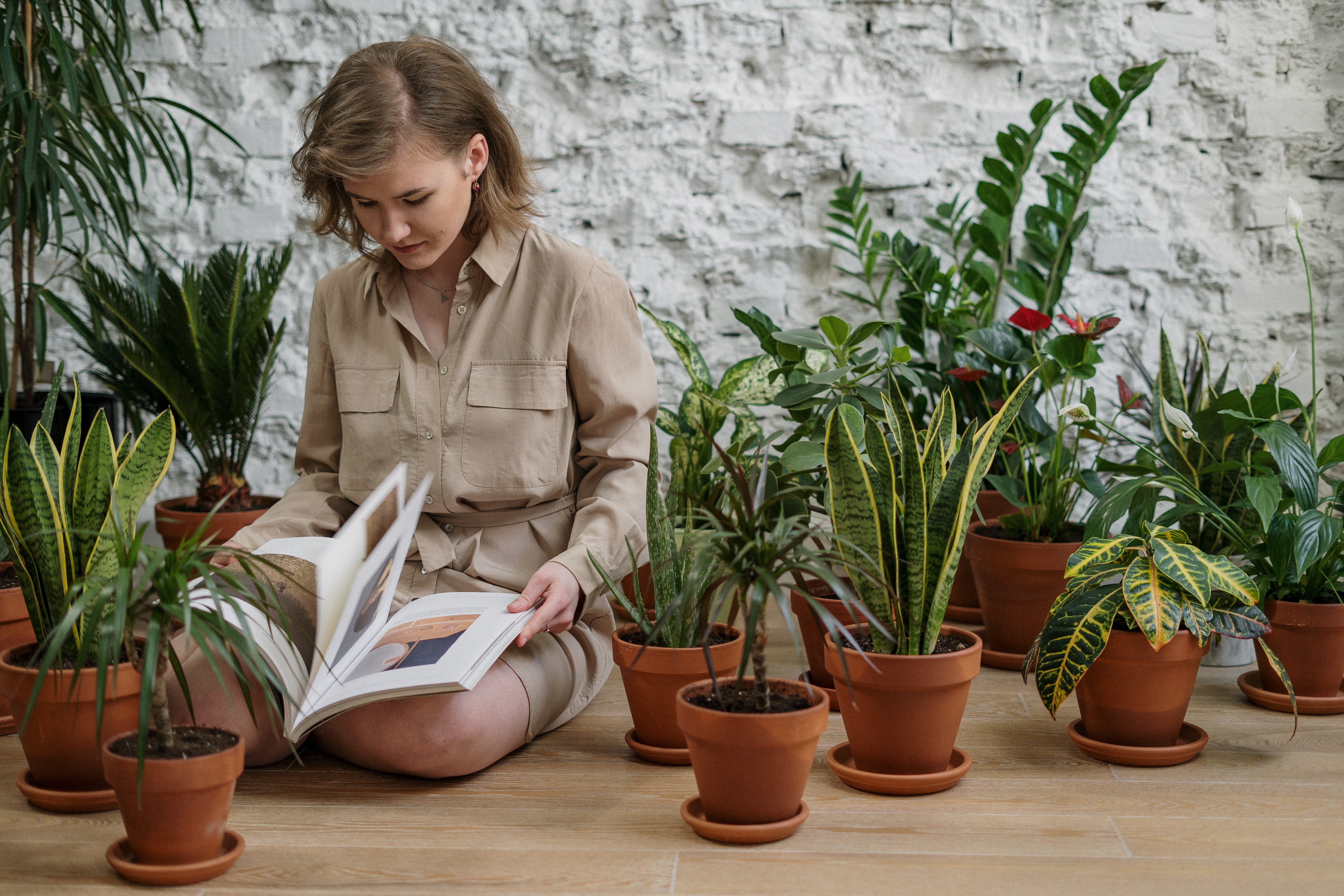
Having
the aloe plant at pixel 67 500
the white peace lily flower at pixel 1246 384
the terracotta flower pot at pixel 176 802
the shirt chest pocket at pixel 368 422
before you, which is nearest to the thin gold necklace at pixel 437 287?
the shirt chest pocket at pixel 368 422

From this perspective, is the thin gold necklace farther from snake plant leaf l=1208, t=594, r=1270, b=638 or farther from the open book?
snake plant leaf l=1208, t=594, r=1270, b=638

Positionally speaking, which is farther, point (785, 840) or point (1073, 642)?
point (1073, 642)

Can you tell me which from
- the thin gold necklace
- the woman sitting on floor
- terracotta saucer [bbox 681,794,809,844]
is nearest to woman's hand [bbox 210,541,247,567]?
the woman sitting on floor

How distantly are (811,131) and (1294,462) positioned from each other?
146cm

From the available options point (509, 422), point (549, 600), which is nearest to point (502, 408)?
point (509, 422)

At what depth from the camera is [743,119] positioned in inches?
107

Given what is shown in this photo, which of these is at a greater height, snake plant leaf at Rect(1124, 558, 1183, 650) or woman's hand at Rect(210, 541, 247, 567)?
snake plant leaf at Rect(1124, 558, 1183, 650)

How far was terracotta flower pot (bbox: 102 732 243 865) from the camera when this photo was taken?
1.20 m

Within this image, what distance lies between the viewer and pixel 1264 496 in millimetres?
1709

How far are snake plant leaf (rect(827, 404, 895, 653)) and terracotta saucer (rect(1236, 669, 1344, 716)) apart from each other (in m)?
0.84

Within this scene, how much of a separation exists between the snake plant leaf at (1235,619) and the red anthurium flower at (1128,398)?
554 millimetres

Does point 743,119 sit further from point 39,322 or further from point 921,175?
point 39,322

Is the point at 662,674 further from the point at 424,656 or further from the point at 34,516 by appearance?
the point at 34,516

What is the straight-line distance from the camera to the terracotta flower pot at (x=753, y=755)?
1.29m
